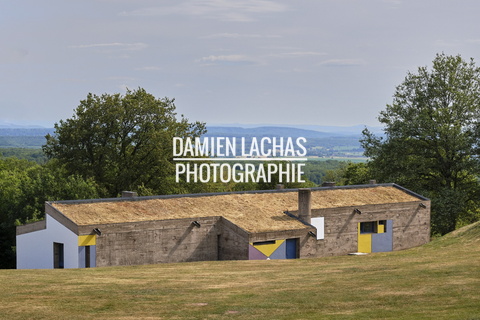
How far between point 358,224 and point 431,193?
70.0ft

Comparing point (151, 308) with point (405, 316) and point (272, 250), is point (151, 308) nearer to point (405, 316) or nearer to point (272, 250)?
point (405, 316)

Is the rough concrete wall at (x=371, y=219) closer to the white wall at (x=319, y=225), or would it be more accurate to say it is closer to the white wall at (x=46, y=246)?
the white wall at (x=319, y=225)

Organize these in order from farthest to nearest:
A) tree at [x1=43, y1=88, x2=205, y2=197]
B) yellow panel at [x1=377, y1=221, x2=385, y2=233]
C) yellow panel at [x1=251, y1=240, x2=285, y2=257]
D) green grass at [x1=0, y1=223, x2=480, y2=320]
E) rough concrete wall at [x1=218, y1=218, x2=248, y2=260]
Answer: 1. tree at [x1=43, y1=88, x2=205, y2=197]
2. yellow panel at [x1=377, y1=221, x2=385, y2=233]
3. yellow panel at [x1=251, y1=240, x2=285, y2=257]
4. rough concrete wall at [x1=218, y1=218, x2=248, y2=260]
5. green grass at [x1=0, y1=223, x2=480, y2=320]

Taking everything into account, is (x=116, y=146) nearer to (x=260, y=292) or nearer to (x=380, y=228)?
(x=380, y=228)

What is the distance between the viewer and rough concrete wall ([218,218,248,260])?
161ft

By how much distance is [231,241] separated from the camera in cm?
5009

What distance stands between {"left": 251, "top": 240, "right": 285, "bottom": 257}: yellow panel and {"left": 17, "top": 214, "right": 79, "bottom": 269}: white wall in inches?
494

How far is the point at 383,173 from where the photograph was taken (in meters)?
75.0

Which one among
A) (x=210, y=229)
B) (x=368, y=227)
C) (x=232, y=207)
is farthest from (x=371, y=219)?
(x=210, y=229)

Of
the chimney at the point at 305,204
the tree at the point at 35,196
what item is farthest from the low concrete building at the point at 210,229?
the tree at the point at 35,196

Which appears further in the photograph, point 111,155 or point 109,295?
point 111,155

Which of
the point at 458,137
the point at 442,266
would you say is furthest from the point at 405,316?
the point at 458,137

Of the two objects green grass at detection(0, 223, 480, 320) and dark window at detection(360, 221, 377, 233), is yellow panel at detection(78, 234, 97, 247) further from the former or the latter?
dark window at detection(360, 221, 377, 233)

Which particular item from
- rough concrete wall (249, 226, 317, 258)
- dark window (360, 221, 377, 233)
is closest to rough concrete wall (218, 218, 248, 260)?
rough concrete wall (249, 226, 317, 258)
